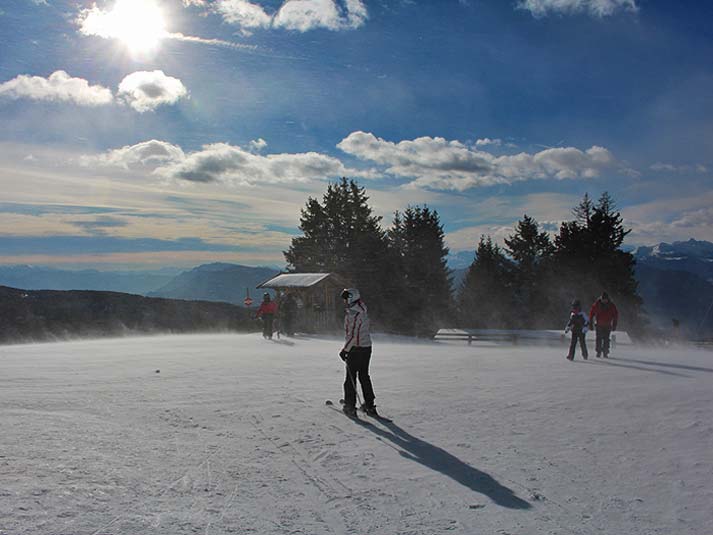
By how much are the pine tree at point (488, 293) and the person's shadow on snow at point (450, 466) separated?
147ft

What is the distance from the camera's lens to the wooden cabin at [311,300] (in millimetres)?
Result: 29109

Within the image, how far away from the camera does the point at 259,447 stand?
6.96m

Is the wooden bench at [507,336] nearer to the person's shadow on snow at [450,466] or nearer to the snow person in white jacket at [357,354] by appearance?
the snow person in white jacket at [357,354]

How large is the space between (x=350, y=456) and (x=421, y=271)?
46.9m

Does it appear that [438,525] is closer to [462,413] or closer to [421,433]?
[421,433]

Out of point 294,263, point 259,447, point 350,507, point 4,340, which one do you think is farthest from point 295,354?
point 294,263

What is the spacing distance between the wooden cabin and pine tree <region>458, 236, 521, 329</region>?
25.1 meters

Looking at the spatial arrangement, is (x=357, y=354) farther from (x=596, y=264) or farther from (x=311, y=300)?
(x=596, y=264)

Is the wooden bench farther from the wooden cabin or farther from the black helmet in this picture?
the black helmet

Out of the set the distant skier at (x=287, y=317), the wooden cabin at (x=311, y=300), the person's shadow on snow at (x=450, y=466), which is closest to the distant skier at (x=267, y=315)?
the distant skier at (x=287, y=317)

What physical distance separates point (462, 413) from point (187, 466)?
4.46 m

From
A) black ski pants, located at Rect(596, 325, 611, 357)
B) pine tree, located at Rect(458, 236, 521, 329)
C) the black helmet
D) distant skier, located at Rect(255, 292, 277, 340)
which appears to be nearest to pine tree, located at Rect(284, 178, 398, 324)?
pine tree, located at Rect(458, 236, 521, 329)

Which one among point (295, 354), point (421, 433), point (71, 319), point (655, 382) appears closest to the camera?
→ point (421, 433)

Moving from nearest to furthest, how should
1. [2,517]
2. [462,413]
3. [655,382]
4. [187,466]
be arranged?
[2,517] < [187,466] < [462,413] < [655,382]
